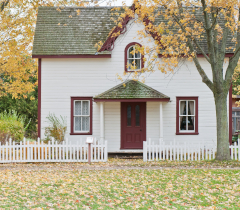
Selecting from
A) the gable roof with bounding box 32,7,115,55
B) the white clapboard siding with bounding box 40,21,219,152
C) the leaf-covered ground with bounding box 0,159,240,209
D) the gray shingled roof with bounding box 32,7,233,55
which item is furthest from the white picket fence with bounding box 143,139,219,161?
the gable roof with bounding box 32,7,115,55

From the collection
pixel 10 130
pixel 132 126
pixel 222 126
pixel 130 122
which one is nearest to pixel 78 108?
pixel 130 122

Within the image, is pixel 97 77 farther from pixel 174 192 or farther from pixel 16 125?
pixel 174 192

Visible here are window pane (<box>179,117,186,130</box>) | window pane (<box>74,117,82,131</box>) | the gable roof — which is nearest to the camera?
the gable roof

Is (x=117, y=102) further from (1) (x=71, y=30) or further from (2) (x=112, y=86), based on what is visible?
(1) (x=71, y=30)

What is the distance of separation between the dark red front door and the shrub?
3.02 metres

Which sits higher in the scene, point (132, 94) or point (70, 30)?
point (70, 30)

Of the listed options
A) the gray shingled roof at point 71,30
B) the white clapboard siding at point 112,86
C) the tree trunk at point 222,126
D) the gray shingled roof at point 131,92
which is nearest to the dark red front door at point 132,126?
the white clapboard siding at point 112,86

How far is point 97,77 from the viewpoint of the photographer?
18.1 meters

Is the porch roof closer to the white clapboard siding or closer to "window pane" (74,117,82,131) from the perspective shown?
the white clapboard siding

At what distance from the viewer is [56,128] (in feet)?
56.3

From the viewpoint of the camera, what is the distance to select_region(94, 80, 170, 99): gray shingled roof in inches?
673

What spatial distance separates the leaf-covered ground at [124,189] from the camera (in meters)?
7.62

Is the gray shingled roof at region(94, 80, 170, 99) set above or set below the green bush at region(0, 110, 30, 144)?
above

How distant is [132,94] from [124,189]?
8531 millimetres
